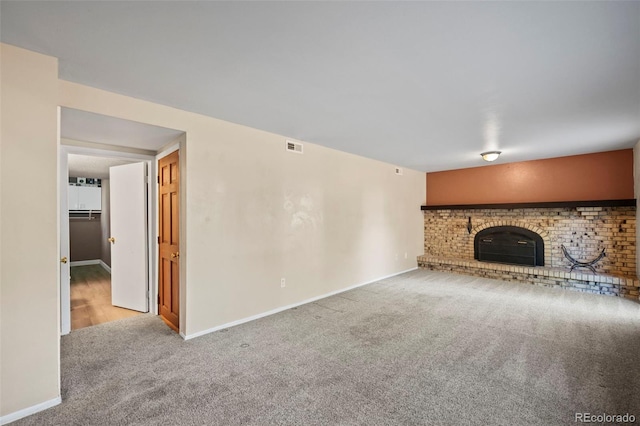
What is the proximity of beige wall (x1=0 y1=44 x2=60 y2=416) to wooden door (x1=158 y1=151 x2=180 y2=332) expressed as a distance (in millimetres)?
1286

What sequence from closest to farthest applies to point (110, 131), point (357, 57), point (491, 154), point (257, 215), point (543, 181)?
1. point (357, 57)
2. point (110, 131)
3. point (257, 215)
4. point (491, 154)
5. point (543, 181)

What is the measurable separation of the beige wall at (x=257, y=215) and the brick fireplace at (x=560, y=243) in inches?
89.6

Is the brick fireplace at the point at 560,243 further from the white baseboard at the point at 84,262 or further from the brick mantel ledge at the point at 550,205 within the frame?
the white baseboard at the point at 84,262

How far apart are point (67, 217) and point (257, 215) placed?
214 cm

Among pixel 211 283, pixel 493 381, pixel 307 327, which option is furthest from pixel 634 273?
pixel 211 283

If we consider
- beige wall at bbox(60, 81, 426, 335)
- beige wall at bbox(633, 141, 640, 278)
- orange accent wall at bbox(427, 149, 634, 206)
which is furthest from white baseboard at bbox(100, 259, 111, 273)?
beige wall at bbox(633, 141, 640, 278)

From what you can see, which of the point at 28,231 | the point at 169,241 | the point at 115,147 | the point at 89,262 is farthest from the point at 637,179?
the point at 89,262

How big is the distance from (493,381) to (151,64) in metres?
3.48

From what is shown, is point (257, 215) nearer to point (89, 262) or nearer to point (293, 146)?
point (293, 146)

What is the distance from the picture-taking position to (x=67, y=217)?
3.31m

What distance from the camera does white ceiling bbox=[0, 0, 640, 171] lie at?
1548 millimetres

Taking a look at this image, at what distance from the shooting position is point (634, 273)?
4.64 metres

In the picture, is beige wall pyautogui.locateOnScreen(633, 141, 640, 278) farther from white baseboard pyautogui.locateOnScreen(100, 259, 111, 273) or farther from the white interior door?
white baseboard pyautogui.locateOnScreen(100, 259, 111, 273)

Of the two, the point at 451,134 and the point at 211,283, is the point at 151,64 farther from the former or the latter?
the point at 451,134
